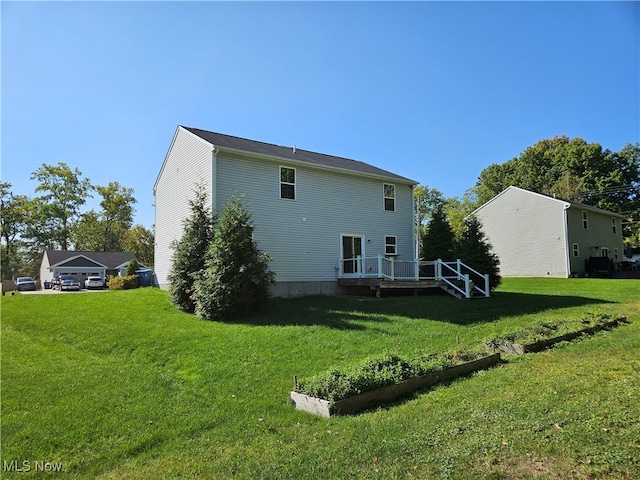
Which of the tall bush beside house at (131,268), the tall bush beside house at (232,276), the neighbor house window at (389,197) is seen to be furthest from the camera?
the tall bush beside house at (131,268)

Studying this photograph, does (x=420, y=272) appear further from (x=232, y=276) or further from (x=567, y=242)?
(x=567, y=242)

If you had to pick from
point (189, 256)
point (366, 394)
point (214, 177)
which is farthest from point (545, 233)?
point (366, 394)

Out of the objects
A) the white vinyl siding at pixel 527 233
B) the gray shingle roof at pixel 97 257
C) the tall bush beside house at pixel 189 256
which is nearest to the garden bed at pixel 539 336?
the tall bush beside house at pixel 189 256

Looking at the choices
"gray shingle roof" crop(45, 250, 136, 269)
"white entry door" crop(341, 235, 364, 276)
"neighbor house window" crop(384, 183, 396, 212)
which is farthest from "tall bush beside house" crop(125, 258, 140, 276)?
"neighbor house window" crop(384, 183, 396, 212)

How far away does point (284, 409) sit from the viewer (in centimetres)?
528

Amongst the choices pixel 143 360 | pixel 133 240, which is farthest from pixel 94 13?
pixel 133 240

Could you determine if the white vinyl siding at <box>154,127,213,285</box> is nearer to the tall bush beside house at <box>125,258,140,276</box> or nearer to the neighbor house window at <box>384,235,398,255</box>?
the tall bush beside house at <box>125,258,140,276</box>

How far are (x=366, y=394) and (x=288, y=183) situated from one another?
11.8 m

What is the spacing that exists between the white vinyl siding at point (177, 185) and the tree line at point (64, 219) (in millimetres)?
38046

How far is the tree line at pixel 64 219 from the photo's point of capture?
4931cm

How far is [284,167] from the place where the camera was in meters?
16.0

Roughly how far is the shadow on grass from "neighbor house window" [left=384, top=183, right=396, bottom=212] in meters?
5.97

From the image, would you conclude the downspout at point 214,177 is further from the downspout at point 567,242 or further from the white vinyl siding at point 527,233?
the downspout at point 567,242

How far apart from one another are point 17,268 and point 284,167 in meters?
64.7
